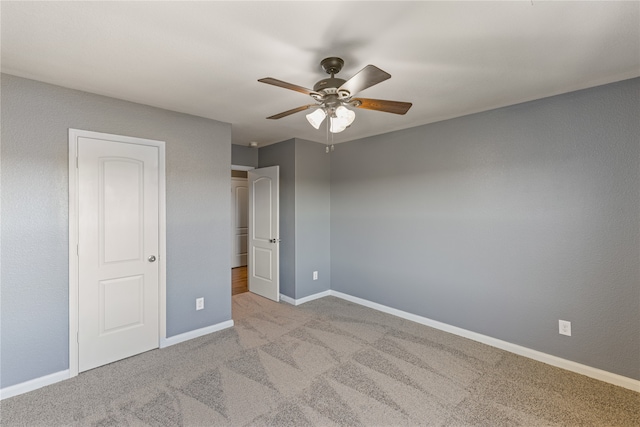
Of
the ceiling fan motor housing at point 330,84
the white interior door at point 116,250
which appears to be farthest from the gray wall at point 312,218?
the ceiling fan motor housing at point 330,84

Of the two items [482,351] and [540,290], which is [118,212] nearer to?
[482,351]

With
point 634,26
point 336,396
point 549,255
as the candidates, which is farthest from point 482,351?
point 634,26

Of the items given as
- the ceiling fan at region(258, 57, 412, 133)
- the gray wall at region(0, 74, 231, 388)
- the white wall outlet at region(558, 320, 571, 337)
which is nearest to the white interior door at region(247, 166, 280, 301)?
the gray wall at region(0, 74, 231, 388)

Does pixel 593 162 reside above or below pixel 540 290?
above

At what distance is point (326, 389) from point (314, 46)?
2.43 m

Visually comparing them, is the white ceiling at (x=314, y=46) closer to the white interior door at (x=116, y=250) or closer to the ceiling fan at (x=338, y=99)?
the ceiling fan at (x=338, y=99)

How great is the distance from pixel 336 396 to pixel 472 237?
6.81 ft

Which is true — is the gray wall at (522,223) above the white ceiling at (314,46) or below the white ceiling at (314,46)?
below

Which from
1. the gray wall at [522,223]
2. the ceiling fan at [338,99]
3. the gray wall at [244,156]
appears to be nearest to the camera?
the ceiling fan at [338,99]

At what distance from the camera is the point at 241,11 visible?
1463 millimetres

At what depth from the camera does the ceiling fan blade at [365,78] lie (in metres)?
1.44

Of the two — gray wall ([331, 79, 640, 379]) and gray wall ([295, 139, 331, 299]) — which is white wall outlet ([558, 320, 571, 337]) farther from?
gray wall ([295, 139, 331, 299])

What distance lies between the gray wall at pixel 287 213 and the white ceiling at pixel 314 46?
1.63 m

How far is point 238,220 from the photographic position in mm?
6738
